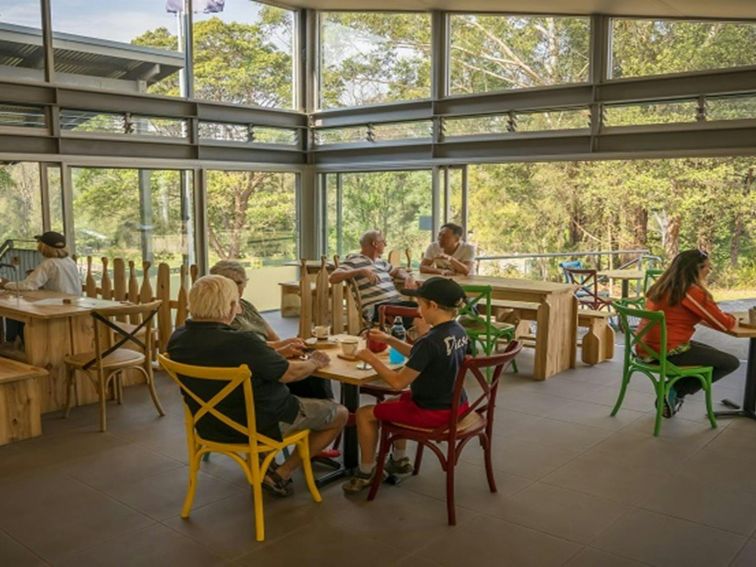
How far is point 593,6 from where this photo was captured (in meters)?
6.82

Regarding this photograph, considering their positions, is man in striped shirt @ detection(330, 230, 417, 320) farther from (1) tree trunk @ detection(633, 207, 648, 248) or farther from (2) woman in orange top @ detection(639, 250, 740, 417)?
(1) tree trunk @ detection(633, 207, 648, 248)

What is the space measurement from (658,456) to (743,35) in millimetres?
4366

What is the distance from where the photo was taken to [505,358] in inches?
124

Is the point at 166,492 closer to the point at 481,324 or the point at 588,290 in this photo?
the point at 481,324

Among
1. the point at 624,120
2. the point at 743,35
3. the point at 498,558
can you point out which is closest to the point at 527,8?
the point at 624,120

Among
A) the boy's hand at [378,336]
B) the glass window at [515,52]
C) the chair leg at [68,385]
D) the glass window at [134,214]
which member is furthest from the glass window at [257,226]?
the boy's hand at [378,336]

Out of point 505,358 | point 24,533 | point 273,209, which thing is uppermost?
point 273,209

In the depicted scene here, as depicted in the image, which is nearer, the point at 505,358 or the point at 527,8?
the point at 505,358

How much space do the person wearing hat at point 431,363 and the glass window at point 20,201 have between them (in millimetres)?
5351

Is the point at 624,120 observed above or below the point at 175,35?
below

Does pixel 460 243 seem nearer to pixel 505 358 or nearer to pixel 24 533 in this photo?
pixel 505 358

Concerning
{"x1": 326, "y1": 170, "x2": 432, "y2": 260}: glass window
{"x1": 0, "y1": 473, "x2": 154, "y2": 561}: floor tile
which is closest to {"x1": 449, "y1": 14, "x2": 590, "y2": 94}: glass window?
{"x1": 326, "y1": 170, "x2": 432, "y2": 260}: glass window

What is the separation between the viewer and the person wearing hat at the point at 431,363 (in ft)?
10.4

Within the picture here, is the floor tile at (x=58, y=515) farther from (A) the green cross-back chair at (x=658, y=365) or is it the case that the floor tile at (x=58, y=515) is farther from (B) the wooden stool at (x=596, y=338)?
(B) the wooden stool at (x=596, y=338)
